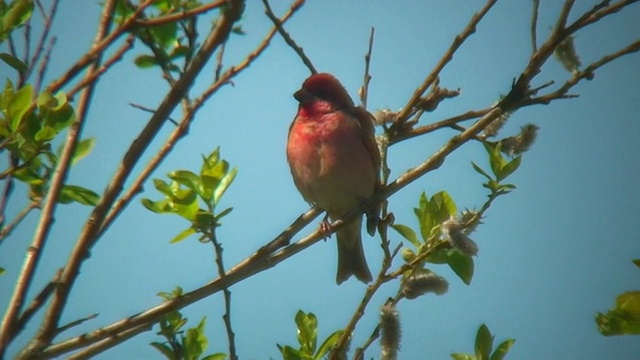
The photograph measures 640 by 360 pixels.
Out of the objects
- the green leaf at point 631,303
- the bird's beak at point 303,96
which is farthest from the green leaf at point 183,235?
the bird's beak at point 303,96

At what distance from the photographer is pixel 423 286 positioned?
10.2ft

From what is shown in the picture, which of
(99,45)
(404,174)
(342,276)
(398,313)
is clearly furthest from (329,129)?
(99,45)

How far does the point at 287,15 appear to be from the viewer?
2939 millimetres

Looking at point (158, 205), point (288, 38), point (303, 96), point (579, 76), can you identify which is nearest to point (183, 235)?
point (158, 205)

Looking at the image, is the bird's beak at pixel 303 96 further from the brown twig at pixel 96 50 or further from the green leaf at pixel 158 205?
the brown twig at pixel 96 50

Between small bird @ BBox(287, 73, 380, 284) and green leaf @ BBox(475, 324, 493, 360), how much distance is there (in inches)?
66.9

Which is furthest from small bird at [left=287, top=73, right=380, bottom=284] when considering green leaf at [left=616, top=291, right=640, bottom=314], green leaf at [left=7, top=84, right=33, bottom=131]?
green leaf at [left=7, top=84, right=33, bottom=131]

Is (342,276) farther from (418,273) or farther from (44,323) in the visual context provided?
(44,323)

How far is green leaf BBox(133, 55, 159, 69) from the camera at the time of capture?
3319 millimetres

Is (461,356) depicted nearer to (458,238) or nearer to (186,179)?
(458,238)

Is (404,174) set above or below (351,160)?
below

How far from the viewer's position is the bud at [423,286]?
10.2ft

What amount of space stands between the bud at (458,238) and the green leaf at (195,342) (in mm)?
1184

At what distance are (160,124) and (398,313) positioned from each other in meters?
1.27
